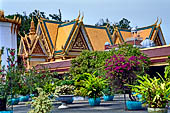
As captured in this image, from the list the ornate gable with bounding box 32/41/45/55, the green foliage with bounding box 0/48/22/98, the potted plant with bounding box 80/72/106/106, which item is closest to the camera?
the green foliage with bounding box 0/48/22/98

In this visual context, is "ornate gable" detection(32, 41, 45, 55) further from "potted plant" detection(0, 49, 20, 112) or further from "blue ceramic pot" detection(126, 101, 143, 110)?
"potted plant" detection(0, 49, 20, 112)

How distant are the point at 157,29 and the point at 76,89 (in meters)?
20.4

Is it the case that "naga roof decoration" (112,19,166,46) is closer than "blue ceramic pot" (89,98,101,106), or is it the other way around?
"blue ceramic pot" (89,98,101,106)

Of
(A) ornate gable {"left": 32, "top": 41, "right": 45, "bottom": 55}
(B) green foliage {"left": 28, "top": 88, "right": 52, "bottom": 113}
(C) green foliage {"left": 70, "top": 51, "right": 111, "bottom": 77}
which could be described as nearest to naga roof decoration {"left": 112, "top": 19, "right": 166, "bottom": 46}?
(A) ornate gable {"left": 32, "top": 41, "right": 45, "bottom": 55}

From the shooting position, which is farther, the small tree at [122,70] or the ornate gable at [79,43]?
the ornate gable at [79,43]

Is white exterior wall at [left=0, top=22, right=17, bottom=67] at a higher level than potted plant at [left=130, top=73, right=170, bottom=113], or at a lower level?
higher

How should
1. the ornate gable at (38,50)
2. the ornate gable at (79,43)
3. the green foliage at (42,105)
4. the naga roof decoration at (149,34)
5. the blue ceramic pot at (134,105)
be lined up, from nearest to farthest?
the green foliage at (42,105) → the blue ceramic pot at (134,105) → the ornate gable at (38,50) → the ornate gable at (79,43) → the naga roof decoration at (149,34)

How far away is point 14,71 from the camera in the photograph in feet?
33.8

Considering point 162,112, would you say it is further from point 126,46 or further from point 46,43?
point 46,43

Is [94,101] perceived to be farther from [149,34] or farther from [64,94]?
[149,34]

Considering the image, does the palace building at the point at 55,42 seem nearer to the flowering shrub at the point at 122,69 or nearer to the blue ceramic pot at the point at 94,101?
the blue ceramic pot at the point at 94,101

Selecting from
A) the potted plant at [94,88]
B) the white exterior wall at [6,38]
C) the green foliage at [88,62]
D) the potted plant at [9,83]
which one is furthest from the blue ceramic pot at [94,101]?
the green foliage at [88,62]

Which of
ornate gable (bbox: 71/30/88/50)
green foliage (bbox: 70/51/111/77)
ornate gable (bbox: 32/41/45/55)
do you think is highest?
ornate gable (bbox: 71/30/88/50)

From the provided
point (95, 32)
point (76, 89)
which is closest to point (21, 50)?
point (95, 32)
